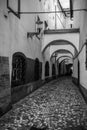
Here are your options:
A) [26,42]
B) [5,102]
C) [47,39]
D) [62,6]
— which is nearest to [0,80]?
[5,102]

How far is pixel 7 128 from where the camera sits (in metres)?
3.77

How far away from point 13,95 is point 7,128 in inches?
98.8

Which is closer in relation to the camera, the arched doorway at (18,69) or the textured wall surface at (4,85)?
the textured wall surface at (4,85)

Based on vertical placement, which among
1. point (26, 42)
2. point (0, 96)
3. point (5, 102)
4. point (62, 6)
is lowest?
point (5, 102)

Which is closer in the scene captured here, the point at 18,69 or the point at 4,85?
the point at 4,85

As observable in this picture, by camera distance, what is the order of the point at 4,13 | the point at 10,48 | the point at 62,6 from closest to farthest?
the point at 4,13, the point at 10,48, the point at 62,6

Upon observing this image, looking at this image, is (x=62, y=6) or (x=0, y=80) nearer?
(x=0, y=80)

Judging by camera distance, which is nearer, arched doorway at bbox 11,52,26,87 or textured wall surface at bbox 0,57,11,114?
textured wall surface at bbox 0,57,11,114

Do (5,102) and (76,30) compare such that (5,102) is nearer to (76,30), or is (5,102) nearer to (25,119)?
(25,119)

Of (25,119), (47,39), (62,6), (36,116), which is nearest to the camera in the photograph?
(25,119)

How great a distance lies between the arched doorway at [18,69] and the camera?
22.0ft

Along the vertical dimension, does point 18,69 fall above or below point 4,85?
above

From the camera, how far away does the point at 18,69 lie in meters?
7.30

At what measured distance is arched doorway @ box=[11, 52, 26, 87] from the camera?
263 inches
